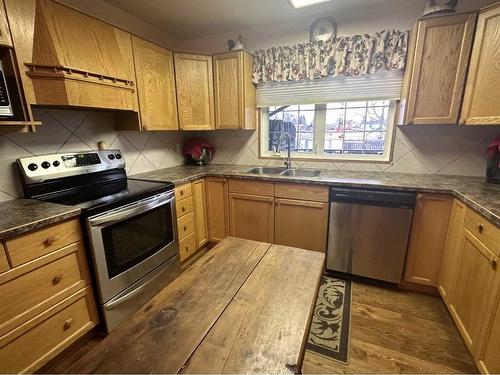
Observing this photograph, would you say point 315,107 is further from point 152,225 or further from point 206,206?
point 152,225

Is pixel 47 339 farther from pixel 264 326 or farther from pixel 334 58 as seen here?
pixel 334 58

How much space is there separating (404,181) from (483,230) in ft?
2.28

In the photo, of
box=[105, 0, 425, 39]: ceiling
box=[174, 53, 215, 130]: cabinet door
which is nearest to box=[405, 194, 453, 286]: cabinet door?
box=[105, 0, 425, 39]: ceiling

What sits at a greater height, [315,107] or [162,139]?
[315,107]

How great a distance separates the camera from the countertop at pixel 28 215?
3.72 ft

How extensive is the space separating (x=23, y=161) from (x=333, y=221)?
230cm

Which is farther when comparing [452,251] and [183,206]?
[183,206]

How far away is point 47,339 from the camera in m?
1.31

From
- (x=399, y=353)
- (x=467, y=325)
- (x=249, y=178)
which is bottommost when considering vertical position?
(x=399, y=353)

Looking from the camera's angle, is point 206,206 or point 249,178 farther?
point 206,206

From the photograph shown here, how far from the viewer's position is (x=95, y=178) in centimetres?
199

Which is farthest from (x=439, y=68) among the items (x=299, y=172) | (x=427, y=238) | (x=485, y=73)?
(x=299, y=172)

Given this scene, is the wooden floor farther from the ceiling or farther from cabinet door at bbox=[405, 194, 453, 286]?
the ceiling

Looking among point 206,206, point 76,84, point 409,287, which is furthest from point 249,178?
point 409,287
